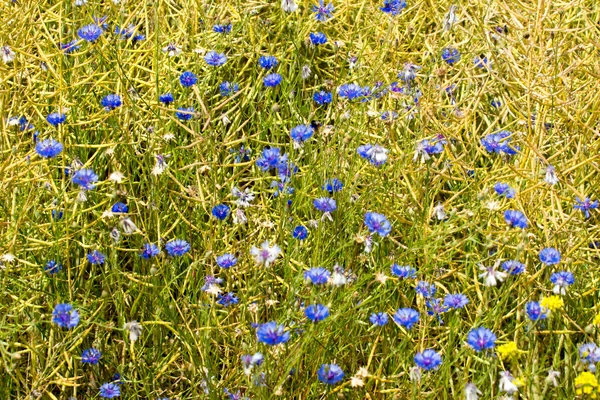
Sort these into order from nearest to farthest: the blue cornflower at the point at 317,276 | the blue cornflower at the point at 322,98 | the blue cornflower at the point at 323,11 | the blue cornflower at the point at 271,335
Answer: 1. the blue cornflower at the point at 271,335
2. the blue cornflower at the point at 317,276
3. the blue cornflower at the point at 322,98
4. the blue cornflower at the point at 323,11

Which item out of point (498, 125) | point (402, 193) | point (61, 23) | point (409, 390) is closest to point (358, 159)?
point (402, 193)

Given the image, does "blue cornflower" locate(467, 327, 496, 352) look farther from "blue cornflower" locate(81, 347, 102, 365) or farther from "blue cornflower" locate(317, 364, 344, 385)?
"blue cornflower" locate(81, 347, 102, 365)

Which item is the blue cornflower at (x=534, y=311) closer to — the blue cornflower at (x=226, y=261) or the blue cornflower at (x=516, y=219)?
the blue cornflower at (x=516, y=219)

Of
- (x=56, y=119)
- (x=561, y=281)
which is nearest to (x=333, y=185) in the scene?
(x=561, y=281)

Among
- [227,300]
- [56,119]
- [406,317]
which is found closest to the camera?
[406,317]

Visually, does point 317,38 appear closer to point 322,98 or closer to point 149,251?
point 322,98

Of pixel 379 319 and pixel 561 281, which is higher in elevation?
pixel 561 281

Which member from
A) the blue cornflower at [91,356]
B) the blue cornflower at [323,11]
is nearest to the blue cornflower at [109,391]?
the blue cornflower at [91,356]
